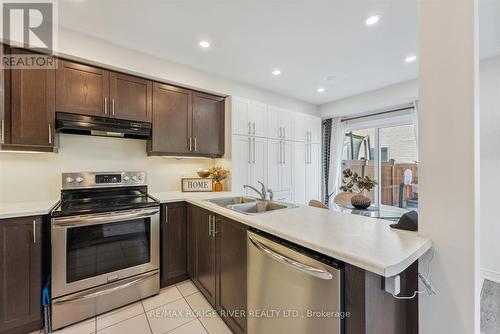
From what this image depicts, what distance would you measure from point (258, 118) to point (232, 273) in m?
2.34

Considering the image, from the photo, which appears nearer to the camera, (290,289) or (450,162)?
(450,162)

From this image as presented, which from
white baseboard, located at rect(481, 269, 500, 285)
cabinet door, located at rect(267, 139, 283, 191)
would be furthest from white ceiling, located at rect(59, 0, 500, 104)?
white baseboard, located at rect(481, 269, 500, 285)

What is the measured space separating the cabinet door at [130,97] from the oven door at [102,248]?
111 cm

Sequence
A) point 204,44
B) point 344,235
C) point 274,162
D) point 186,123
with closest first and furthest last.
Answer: point 344,235 < point 204,44 < point 186,123 < point 274,162

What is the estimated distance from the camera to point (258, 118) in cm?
331

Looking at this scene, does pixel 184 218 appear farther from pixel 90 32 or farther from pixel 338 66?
pixel 338 66

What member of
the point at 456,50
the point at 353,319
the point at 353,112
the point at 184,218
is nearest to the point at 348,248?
the point at 353,319

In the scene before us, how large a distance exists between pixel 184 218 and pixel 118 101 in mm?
1501

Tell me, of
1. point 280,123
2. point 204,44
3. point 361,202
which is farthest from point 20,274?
point 280,123

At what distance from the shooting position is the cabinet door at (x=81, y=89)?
2049 millimetres

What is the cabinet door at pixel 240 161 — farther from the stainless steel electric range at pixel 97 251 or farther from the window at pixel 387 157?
the window at pixel 387 157

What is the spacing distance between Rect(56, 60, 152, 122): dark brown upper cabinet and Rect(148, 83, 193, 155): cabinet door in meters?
0.10

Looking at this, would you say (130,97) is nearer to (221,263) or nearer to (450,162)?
(221,263)

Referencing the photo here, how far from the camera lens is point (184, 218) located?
2.40 metres
